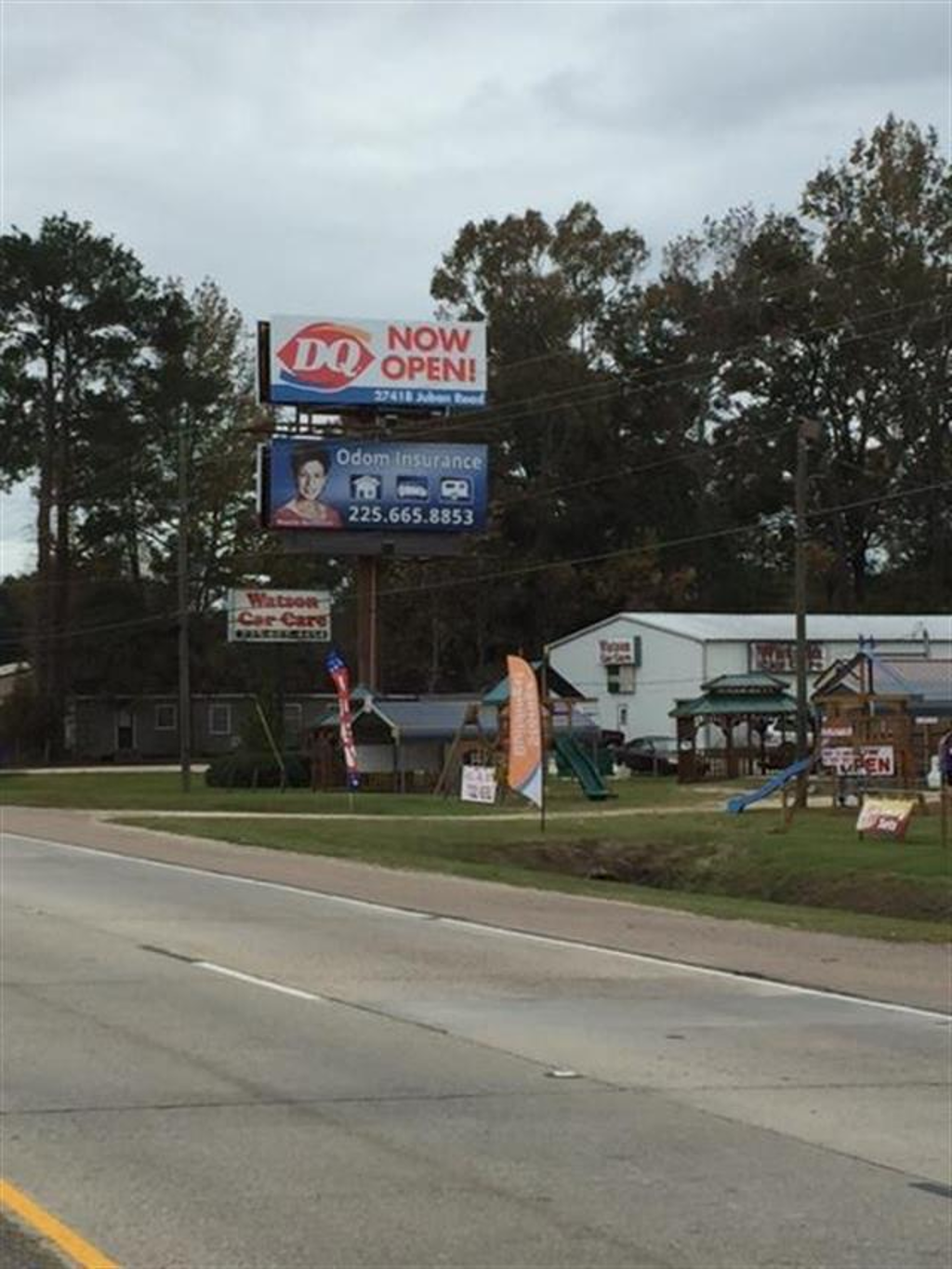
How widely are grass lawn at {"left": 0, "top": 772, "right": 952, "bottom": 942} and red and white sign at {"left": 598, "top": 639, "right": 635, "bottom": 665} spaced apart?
28.2 m

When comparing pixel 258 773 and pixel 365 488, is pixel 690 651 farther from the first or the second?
pixel 258 773

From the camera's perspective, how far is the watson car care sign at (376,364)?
5978cm

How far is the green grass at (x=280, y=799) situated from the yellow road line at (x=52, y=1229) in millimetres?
32553

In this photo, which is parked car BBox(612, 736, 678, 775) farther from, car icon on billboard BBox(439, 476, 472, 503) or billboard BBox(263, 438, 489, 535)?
car icon on billboard BBox(439, 476, 472, 503)

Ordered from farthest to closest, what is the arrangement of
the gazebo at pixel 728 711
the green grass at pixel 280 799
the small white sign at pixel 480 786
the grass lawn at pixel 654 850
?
the gazebo at pixel 728 711 → the green grass at pixel 280 799 → the small white sign at pixel 480 786 → the grass lawn at pixel 654 850

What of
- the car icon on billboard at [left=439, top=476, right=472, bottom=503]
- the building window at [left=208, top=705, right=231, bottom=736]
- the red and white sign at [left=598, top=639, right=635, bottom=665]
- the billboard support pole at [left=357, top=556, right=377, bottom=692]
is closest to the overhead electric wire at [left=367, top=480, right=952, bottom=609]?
the building window at [left=208, top=705, right=231, bottom=736]

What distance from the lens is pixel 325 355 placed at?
6028cm

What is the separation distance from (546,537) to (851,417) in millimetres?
19496

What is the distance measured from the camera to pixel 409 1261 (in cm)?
582

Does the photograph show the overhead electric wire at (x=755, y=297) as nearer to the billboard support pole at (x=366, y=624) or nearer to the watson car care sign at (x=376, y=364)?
the watson car care sign at (x=376, y=364)

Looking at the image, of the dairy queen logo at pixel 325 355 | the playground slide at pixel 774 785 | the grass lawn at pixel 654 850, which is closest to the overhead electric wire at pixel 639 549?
the dairy queen logo at pixel 325 355

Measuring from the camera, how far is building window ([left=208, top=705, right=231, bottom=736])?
291 feet

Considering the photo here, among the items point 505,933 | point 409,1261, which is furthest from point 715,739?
point 409,1261

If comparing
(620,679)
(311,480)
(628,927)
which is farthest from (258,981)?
(620,679)
